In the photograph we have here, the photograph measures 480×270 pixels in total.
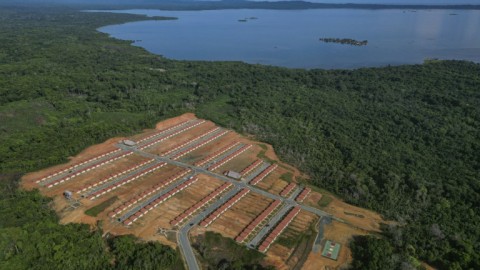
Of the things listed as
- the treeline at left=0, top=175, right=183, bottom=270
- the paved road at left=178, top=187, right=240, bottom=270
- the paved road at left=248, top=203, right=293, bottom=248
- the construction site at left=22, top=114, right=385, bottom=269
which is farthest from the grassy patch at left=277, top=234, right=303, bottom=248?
the treeline at left=0, top=175, right=183, bottom=270

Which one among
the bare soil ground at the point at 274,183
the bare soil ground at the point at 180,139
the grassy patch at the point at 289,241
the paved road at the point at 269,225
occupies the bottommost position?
the grassy patch at the point at 289,241

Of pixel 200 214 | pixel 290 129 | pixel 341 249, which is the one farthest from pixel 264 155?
pixel 341 249

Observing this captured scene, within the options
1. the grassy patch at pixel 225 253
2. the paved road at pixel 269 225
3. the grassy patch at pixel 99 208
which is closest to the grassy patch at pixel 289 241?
the paved road at pixel 269 225

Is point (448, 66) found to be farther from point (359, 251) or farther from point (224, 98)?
point (359, 251)

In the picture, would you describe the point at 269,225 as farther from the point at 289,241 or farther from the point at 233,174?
the point at 233,174

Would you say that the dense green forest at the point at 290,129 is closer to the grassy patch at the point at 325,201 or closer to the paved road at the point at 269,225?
the grassy patch at the point at 325,201

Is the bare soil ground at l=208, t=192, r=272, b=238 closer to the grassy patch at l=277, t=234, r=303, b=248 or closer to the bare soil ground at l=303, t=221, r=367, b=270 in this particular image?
the grassy patch at l=277, t=234, r=303, b=248

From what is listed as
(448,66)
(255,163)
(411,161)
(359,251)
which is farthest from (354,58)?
(359,251)
